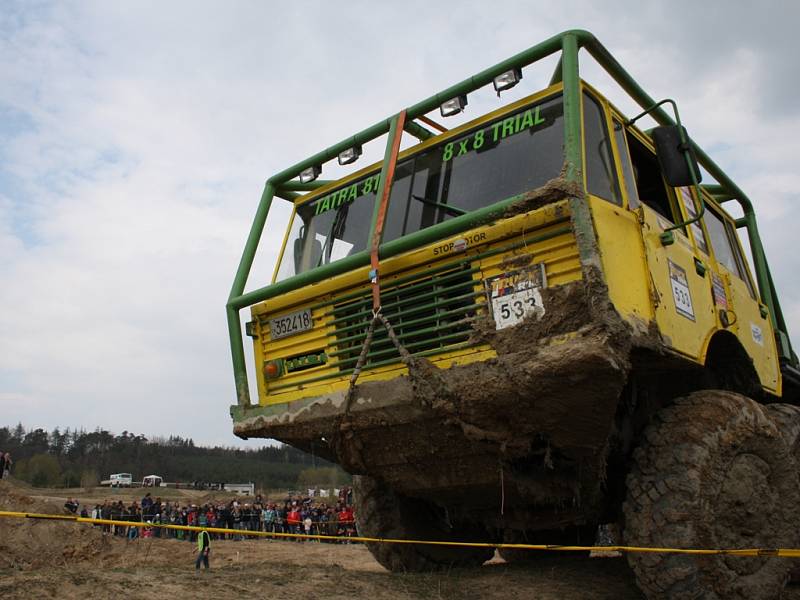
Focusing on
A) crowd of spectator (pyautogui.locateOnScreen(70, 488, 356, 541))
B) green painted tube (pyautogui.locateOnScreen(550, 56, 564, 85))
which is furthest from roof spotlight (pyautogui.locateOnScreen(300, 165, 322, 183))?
crowd of spectator (pyautogui.locateOnScreen(70, 488, 356, 541))

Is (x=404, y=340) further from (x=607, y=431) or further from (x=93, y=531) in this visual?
(x=93, y=531)

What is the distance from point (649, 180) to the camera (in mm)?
5152

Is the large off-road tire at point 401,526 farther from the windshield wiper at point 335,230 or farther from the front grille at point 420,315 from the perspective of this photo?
the windshield wiper at point 335,230

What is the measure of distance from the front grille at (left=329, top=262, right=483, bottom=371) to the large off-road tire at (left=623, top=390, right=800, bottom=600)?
53.5 inches

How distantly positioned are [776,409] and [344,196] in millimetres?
3641

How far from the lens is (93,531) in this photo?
43.2ft

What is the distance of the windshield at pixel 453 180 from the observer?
173 inches

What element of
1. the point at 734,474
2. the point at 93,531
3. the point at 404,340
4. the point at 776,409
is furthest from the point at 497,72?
the point at 93,531

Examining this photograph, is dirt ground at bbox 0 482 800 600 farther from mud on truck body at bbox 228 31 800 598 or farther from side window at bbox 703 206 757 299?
side window at bbox 703 206 757 299

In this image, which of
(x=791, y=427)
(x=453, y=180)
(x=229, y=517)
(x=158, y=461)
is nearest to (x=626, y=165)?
(x=453, y=180)

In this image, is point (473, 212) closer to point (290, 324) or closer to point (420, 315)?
point (420, 315)

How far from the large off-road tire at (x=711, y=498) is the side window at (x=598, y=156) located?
1415 millimetres

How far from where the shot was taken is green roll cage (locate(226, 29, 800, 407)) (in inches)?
157

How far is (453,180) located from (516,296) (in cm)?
120
